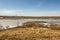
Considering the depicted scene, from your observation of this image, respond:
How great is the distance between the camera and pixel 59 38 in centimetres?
709

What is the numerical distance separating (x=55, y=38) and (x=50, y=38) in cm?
21

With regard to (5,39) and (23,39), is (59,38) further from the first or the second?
(5,39)

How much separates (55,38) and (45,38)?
16.4 inches

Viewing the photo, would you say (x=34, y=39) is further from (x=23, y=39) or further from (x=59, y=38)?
(x=59, y=38)

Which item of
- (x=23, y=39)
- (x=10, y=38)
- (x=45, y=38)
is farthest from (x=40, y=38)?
(x=10, y=38)

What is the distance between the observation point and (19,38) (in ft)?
22.2

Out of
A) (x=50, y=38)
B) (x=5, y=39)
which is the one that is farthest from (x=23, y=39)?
(x=50, y=38)

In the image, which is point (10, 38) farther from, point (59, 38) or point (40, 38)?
point (59, 38)

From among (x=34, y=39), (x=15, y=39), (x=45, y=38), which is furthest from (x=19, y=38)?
(x=45, y=38)

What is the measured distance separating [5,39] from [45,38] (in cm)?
166

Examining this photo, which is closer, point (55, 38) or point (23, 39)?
point (23, 39)

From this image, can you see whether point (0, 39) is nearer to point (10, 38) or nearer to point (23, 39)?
point (10, 38)

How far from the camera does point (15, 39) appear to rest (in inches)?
264

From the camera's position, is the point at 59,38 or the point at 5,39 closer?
the point at 5,39
